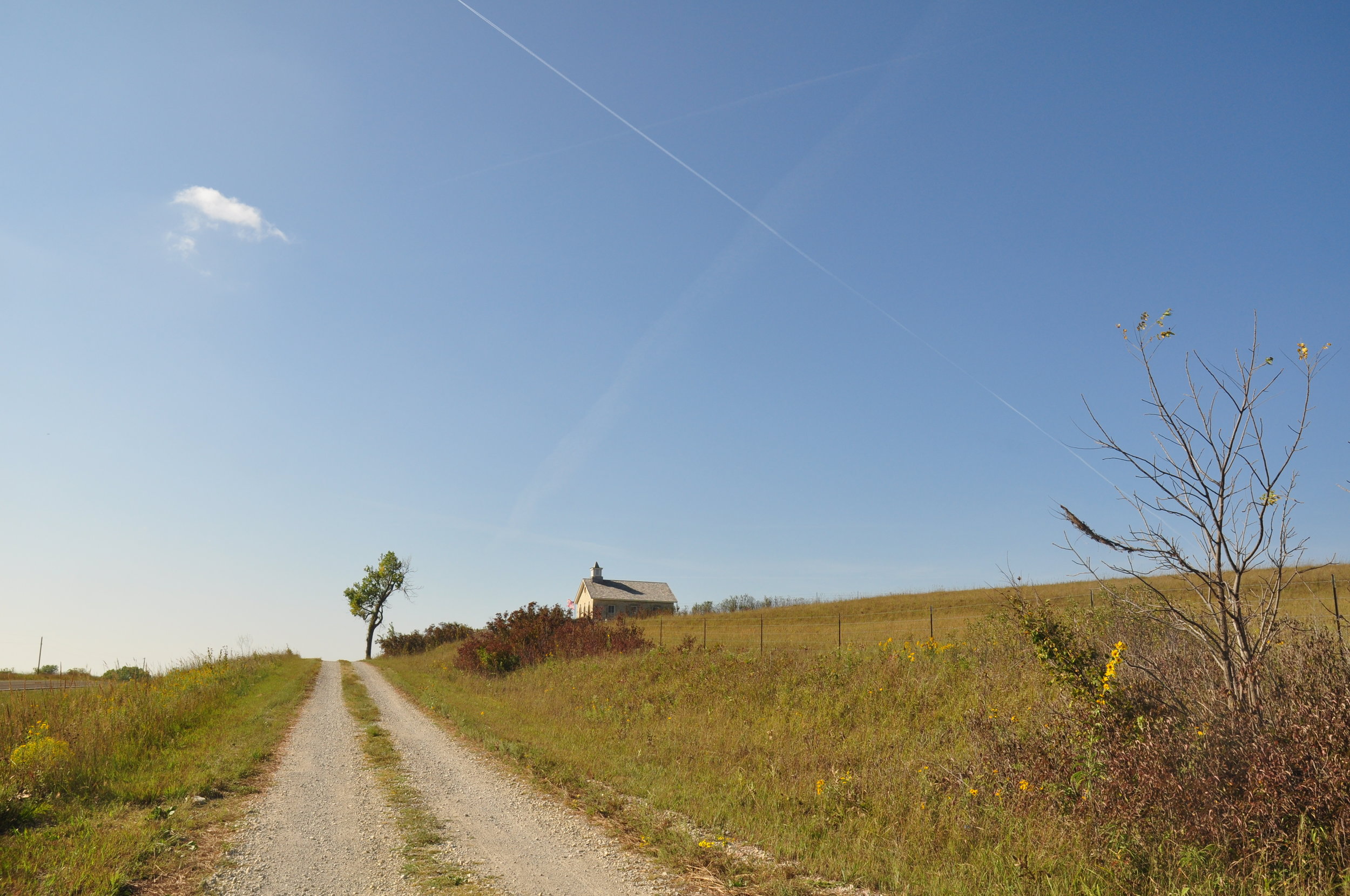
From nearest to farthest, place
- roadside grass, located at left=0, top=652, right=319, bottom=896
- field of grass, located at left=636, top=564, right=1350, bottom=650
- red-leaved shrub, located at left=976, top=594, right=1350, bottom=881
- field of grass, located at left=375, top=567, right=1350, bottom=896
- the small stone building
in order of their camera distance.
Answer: red-leaved shrub, located at left=976, top=594, right=1350, bottom=881
roadside grass, located at left=0, top=652, right=319, bottom=896
field of grass, located at left=375, top=567, right=1350, bottom=896
field of grass, located at left=636, top=564, right=1350, bottom=650
the small stone building

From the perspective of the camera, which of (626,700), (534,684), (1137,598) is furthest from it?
(534,684)

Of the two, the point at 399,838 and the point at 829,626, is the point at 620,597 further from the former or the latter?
the point at 399,838

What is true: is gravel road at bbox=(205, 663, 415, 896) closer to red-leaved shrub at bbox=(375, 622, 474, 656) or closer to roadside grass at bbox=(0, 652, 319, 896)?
roadside grass at bbox=(0, 652, 319, 896)

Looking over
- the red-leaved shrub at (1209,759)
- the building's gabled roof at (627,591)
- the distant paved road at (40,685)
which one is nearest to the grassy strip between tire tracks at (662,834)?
the red-leaved shrub at (1209,759)

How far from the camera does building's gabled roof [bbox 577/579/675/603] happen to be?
264 feet

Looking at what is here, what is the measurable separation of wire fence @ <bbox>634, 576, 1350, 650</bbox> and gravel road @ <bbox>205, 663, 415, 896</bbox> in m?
15.4

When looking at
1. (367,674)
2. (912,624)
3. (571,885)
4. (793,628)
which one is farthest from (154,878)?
(793,628)

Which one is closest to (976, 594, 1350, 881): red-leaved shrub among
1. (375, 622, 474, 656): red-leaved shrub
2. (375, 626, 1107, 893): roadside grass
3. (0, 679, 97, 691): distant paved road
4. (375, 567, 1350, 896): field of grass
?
(375, 567, 1350, 896): field of grass

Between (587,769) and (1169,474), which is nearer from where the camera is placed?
(1169,474)

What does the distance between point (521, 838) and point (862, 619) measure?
143 feet

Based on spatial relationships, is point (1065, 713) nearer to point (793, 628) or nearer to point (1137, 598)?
point (1137, 598)

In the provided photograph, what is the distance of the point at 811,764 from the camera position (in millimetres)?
10781

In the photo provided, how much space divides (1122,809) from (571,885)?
5.44 metres

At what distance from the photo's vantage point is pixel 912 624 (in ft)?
129
